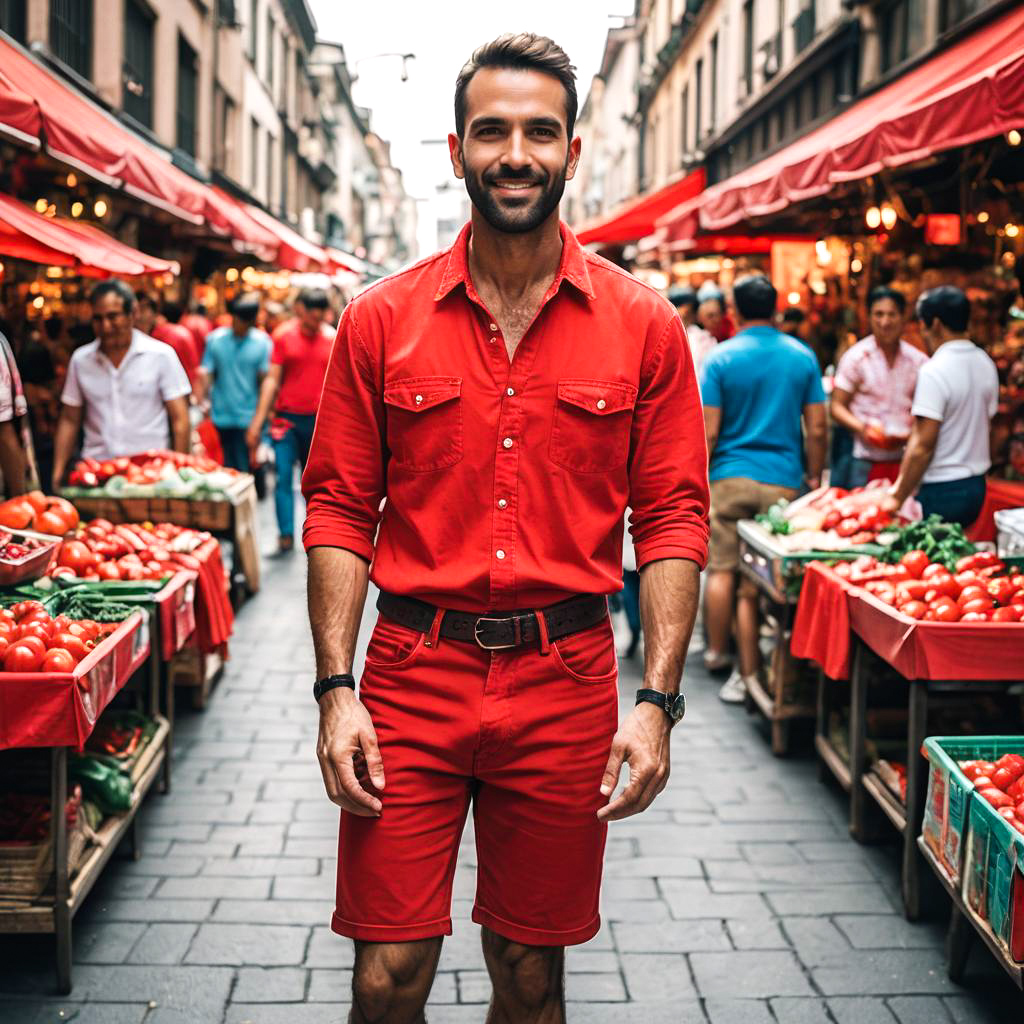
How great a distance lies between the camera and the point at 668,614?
109 inches

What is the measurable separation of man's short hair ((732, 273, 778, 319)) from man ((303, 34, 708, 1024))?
460 centimetres

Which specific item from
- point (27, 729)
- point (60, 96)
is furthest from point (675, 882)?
point (60, 96)

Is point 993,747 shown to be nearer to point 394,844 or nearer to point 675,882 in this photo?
point 675,882

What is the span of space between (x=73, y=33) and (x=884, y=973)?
1387 cm

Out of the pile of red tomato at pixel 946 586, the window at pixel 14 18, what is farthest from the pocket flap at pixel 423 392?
the window at pixel 14 18

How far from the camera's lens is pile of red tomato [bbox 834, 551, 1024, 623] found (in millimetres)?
4754

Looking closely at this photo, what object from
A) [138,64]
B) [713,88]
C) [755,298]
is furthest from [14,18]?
[713,88]

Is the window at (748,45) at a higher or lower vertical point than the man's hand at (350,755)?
higher

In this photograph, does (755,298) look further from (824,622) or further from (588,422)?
(588,422)

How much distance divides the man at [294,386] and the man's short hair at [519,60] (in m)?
8.17

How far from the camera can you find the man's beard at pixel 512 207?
2680mm

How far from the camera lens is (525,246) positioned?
2836 millimetres

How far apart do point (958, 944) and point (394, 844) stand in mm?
2270

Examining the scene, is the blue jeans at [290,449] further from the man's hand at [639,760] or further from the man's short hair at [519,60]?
the man's hand at [639,760]
